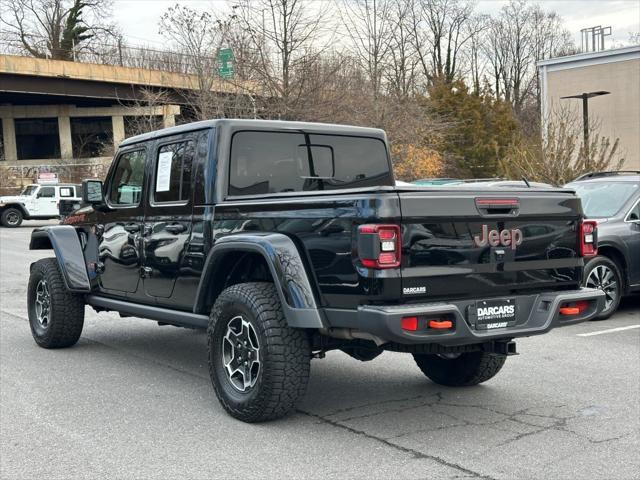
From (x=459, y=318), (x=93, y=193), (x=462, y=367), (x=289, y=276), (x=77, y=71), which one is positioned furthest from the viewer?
(x=77, y=71)

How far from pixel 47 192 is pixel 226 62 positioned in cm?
1156

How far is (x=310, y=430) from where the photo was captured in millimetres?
5148

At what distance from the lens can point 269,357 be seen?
5023 mm

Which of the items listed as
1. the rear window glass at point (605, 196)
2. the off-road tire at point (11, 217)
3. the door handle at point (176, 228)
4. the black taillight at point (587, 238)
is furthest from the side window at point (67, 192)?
the black taillight at point (587, 238)

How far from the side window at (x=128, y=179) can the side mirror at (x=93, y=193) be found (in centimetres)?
9

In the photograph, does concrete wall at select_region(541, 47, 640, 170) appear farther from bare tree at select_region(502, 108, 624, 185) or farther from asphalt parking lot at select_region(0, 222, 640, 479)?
asphalt parking lot at select_region(0, 222, 640, 479)

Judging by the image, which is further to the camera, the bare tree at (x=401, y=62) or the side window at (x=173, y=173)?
the bare tree at (x=401, y=62)

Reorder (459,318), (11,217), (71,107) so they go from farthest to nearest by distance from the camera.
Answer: (71,107), (11,217), (459,318)

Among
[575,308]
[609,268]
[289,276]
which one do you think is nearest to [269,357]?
[289,276]

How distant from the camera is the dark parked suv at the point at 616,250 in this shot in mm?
9352

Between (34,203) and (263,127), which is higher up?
(263,127)

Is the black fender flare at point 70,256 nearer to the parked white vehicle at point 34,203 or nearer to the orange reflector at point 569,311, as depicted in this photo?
the orange reflector at point 569,311

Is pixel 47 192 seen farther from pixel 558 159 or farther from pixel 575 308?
pixel 575 308

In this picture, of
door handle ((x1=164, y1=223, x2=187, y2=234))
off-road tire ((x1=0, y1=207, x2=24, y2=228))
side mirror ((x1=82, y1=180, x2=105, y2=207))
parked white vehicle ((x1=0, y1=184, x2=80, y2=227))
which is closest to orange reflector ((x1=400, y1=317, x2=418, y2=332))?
door handle ((x1=164, y1=223, x2=187, y2=234))
